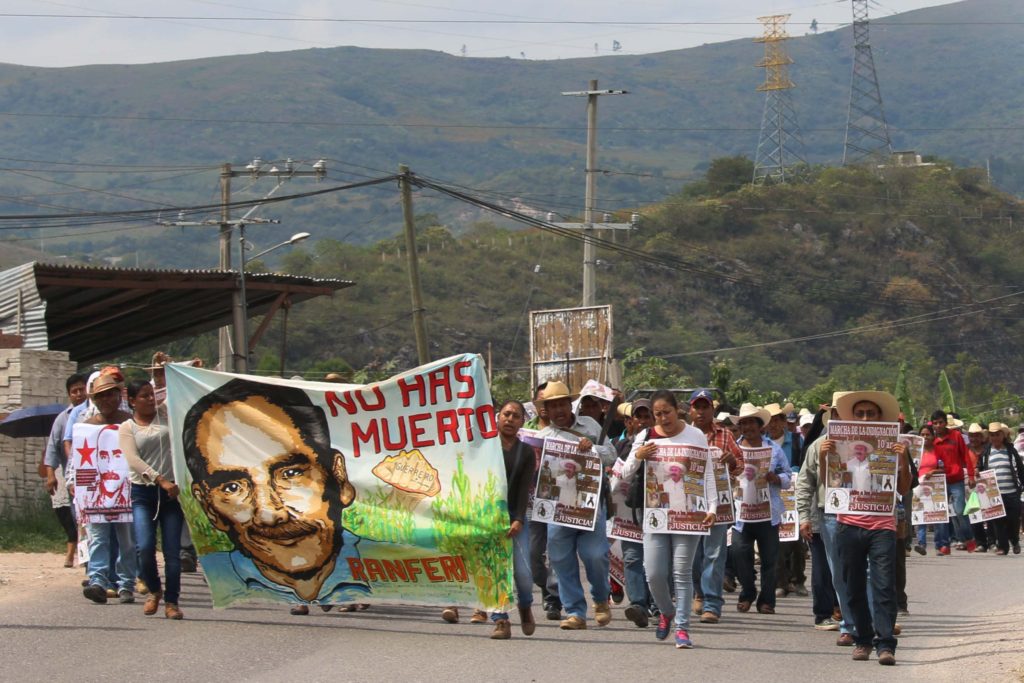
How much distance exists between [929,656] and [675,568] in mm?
1804

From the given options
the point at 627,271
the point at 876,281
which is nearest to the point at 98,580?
the point at 627,271

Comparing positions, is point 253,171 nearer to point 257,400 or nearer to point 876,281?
point 257,400

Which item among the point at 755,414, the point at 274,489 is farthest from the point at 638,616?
the point at 274,489

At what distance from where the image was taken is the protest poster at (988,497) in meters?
22.9

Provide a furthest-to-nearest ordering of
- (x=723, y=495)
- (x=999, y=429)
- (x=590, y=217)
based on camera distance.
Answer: (x=590, y=217), (x=999, y=429), (x=723, y=495)

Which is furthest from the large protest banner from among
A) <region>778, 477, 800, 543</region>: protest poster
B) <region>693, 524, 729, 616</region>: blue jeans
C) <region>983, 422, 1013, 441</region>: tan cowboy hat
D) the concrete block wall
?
<region>983, 422, 1013, 441</region>: tan cowboy hat

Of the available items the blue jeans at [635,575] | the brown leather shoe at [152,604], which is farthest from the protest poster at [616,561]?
the brown leather shoe at [152,604]

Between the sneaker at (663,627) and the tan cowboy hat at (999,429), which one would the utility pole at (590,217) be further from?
the sneaker at (663,627)

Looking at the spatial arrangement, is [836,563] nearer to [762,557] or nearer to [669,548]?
[669,548]

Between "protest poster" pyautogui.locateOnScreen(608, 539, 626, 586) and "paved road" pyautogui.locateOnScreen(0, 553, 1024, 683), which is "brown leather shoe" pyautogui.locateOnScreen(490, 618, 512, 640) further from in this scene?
"protest poster" pyautogui.locateOnScreen(608, 539, 626, 586)

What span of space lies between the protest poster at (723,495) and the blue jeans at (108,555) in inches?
186

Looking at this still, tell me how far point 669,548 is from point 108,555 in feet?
15.6

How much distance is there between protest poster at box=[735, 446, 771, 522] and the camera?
46.3ft

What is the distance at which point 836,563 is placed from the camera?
11656 mm
